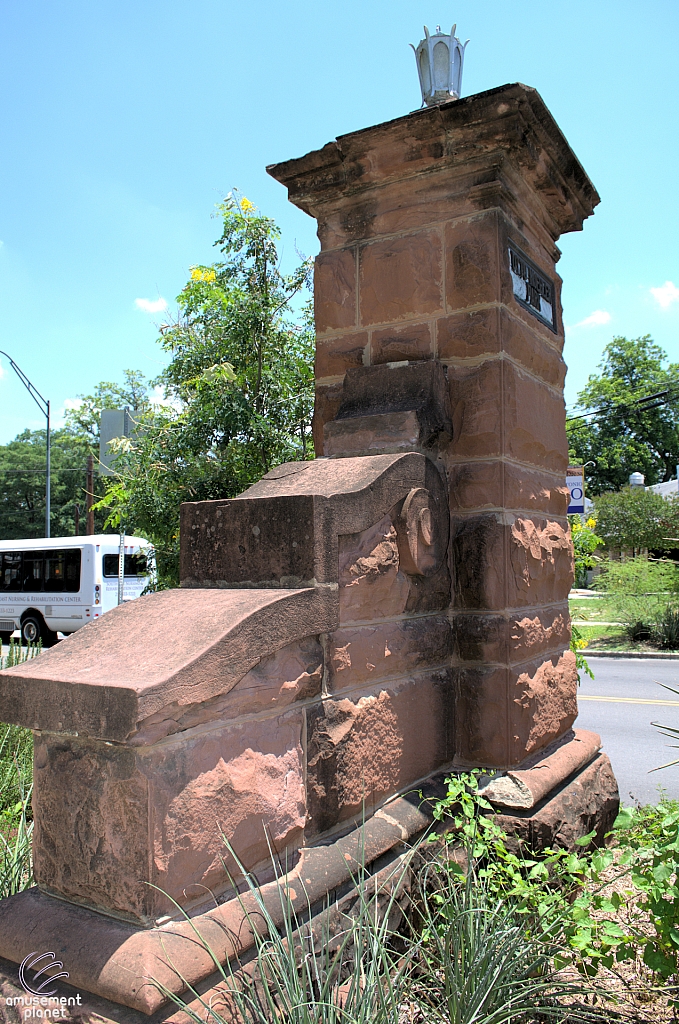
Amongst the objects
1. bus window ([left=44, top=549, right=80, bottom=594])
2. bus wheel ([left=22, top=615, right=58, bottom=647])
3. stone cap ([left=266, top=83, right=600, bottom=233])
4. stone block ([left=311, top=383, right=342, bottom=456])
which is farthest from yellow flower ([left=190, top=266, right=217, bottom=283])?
bus wheel ([left=22, top=615, right=58, bottom=647])

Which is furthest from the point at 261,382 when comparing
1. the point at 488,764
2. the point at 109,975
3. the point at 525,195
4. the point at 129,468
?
the point at 109,975

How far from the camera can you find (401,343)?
2760mm

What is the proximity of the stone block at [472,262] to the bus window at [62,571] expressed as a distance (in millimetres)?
17813

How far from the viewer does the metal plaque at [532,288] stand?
2762mm

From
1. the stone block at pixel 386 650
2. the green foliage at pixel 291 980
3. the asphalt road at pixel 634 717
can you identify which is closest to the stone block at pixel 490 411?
the stone block at pixel 386 650

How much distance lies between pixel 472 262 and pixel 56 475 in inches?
1666

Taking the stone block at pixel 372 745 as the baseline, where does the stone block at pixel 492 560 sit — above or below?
above

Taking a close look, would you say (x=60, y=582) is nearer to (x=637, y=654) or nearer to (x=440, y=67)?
(x=637, y=654)

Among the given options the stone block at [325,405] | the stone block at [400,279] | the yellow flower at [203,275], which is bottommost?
the stone block at [325,405]

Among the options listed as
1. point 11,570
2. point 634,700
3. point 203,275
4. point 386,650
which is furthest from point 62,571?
point 386,650

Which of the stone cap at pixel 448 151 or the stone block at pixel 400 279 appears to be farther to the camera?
the stone block at pixel 400 279

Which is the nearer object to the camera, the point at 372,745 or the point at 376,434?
the point at 372,745

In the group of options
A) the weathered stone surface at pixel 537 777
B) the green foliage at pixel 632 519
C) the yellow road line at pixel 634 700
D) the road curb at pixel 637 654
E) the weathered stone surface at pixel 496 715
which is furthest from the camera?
the green foliage at pixel 632 519

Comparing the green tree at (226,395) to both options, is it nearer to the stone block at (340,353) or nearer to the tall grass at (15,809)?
the tall grass at (15,809)
